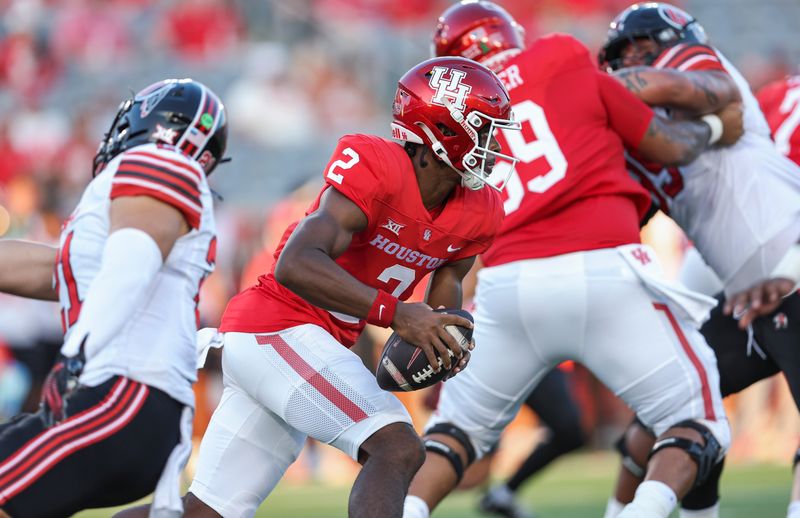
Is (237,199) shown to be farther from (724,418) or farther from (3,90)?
(724,418)

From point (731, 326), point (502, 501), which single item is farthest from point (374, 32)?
point (731, 326)

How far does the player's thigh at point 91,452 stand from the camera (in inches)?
134

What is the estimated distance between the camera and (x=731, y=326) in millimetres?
5129

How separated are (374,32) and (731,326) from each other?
8837 mm

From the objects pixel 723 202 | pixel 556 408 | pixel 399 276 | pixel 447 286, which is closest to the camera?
pixel 399 276

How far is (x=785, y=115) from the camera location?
17.4ft

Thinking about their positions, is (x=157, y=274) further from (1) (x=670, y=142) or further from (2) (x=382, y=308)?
(1) (x=670, y=142)

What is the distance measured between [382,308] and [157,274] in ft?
2.42

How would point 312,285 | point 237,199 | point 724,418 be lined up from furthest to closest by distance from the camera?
point 237,199 < point 724,418 < point 312,285

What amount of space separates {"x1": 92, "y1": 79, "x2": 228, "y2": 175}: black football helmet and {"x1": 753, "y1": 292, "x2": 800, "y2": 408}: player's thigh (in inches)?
88.8

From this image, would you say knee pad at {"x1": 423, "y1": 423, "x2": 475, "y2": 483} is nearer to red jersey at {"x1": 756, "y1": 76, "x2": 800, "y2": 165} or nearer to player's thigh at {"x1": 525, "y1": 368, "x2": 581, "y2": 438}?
player's thigh at {"x1": 525, "y1": 368, "x2": 581, "y2": 438}

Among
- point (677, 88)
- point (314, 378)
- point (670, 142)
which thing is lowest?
point (314, 378)

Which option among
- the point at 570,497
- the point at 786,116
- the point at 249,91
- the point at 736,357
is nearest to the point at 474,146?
the point at 736,357

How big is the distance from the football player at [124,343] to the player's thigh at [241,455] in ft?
0.85
